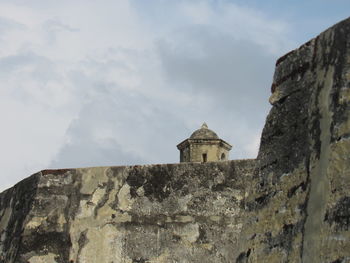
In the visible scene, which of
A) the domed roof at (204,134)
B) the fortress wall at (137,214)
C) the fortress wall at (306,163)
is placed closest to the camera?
the fortress wall at (306,163)

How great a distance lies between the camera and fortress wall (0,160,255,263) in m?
4.79

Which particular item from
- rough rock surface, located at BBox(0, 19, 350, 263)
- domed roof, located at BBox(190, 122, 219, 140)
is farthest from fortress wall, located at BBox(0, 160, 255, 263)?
domed roof, located at BBox(190, 122, 219, 140)

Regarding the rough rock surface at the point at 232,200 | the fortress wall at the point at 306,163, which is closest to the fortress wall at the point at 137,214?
the rough rock surface at the point at 232,200

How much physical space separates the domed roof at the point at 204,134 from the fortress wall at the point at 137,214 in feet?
99.3

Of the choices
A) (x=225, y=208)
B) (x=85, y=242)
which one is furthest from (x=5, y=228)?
(x=225, y=208)

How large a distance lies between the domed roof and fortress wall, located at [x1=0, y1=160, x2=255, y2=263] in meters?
30.3

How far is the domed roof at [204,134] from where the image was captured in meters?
35.6

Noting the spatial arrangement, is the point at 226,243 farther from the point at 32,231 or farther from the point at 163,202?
the point at 32,231

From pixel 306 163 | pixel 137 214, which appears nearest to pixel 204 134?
pixel 137 214

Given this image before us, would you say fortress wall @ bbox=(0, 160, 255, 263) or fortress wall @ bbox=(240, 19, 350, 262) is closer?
fortress wall @ bbox=(240, 19, 350, 262)

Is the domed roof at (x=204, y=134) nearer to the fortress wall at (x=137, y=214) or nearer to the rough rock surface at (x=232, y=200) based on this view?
the rough rock surface at (x=232, y=200)

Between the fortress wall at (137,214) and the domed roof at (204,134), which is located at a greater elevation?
the domed roof at (204,134)

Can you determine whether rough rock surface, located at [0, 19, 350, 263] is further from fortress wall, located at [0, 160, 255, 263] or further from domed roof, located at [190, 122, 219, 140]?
domed roof, located at [190, 122, 219, 140]

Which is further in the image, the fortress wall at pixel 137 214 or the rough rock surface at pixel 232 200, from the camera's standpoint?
the fortress wall at pixel 137 214
